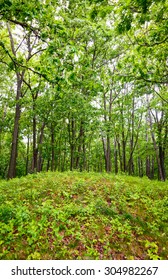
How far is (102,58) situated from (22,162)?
29.2 meters

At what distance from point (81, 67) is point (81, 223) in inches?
186

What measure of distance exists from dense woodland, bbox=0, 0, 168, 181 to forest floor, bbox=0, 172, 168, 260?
3.76 m

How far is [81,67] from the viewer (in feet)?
17.3

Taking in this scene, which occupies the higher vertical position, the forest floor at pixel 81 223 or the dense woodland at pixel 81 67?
the dense woodland at pixel 81 67

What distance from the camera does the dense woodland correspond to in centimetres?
470

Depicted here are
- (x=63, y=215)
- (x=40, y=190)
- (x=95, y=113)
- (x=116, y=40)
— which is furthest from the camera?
(x=116, y=40)

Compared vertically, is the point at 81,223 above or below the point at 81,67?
below

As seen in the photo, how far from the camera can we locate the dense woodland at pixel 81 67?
185 inches

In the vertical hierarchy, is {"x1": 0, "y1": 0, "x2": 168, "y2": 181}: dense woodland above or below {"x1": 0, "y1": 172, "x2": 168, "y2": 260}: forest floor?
above

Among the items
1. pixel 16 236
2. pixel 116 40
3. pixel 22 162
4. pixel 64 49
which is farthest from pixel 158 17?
pixel 22 162

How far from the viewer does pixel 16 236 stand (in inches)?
190

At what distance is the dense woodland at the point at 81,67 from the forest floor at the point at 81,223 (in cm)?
376
